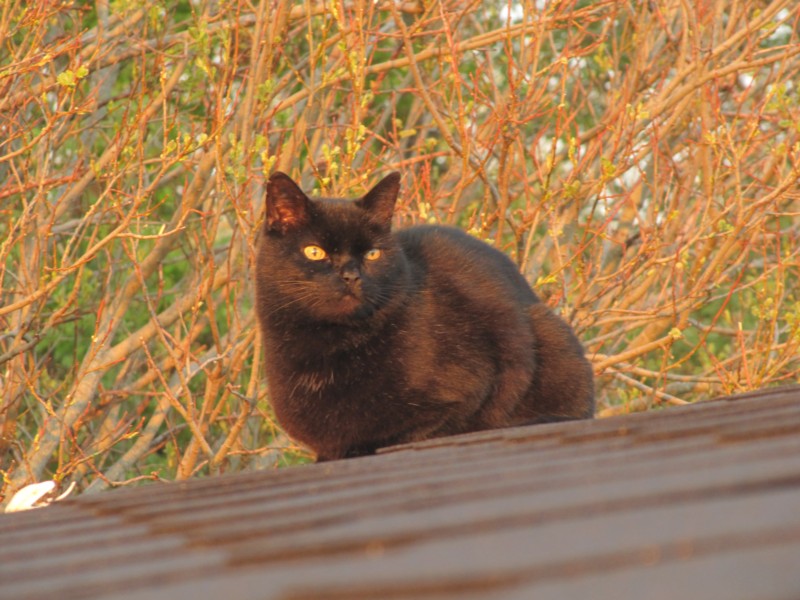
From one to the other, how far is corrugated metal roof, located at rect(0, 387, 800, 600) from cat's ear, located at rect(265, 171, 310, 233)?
6.43ft

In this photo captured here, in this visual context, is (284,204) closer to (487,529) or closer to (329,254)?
(329,254)

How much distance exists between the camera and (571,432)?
2.65m

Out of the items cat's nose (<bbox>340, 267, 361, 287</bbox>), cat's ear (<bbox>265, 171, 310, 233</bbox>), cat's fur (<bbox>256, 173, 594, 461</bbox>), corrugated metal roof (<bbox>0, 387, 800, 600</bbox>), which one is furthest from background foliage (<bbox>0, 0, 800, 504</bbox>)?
corrugated metal roof (<bbox>0, 387, 800, 600</bbox>)

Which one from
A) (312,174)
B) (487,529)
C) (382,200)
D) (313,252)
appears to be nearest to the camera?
(487,529)

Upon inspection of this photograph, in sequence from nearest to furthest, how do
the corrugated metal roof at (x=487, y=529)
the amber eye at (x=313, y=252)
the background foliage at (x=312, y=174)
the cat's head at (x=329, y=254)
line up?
1. the corrugated metal roof at (x=487, y=529)
2. the cat's head at (x=329, y=254)
3. the amber eye at (x=313, y=252)
4. the background foliage at (x=312, y=174)

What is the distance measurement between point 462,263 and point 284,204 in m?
0.76

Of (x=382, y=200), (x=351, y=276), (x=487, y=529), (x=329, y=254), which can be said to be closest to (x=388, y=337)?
(x=351, y=276)

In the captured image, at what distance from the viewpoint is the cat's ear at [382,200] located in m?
4.51

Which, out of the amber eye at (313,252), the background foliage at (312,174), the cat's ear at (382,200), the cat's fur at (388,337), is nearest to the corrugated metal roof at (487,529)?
the cat's fur at (388,337)

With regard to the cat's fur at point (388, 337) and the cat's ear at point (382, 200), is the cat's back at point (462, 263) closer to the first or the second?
the cat's fur at point (388, 337)

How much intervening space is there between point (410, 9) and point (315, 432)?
3610 millimetres

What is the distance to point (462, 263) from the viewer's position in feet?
14.9

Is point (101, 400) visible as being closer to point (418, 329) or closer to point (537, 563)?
point (418, 329)

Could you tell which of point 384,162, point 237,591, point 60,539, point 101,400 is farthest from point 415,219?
point 237,591
